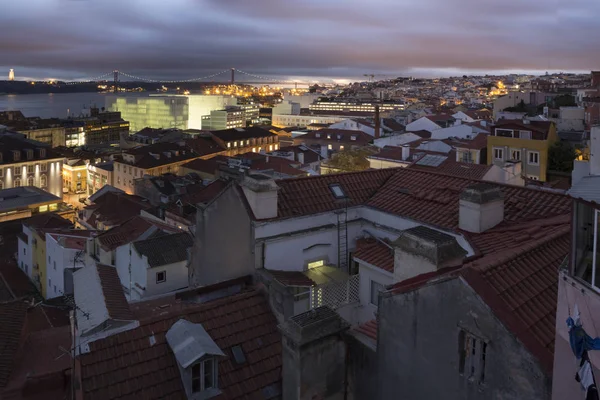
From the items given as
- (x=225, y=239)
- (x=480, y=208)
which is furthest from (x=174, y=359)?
(x=480, y=208)

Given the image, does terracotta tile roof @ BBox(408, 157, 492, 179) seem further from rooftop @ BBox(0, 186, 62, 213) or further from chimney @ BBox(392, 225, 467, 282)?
rooftop @ BBox(0, 186, 62, 213)

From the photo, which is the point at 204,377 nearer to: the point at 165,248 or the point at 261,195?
the point at 261,195

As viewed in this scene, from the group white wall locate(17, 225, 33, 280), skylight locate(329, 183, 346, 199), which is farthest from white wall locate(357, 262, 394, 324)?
white wall locate(17, 225, 33, 280)

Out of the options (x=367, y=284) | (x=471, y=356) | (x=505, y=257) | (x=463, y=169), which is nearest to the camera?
(x=471, y=356)

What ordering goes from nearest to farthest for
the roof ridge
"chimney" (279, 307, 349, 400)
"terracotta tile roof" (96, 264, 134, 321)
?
the roof ridge → "chimney" (279, 307, 349, 400) → "terracotta tile roof" (96, 264, 134, 321)

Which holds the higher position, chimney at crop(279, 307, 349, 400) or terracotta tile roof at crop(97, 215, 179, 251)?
chimney at crop(279, 307, 349, 400)

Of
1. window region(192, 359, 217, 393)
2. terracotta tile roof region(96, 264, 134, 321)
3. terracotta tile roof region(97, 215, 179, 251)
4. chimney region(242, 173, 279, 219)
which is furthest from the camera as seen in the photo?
terracotta tile roof region(97, 215, 179, 251)
